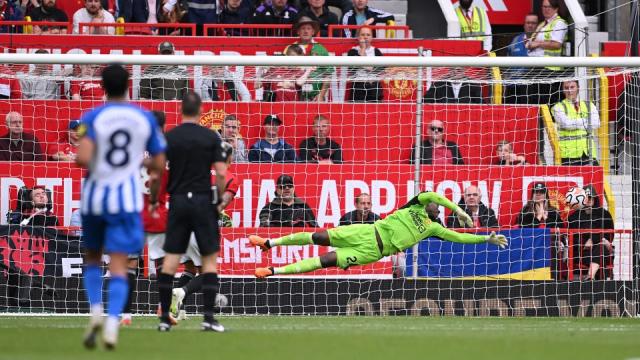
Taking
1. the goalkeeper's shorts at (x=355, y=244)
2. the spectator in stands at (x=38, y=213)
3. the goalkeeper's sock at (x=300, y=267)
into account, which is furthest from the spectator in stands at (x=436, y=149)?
the spectator in stands at (x=38, y=213)

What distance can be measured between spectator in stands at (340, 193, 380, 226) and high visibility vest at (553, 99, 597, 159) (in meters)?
2.85

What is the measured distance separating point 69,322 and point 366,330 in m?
3.38

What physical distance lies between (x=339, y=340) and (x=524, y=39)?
427 inches

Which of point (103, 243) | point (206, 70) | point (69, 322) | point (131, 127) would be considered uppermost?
point (206, 70)

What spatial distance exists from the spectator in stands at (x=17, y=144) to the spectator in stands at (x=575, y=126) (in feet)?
23.3

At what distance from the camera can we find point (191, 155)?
35.4ft

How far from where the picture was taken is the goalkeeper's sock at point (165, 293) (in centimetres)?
1118

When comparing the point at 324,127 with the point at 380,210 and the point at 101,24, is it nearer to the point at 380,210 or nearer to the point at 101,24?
the point at 380,210

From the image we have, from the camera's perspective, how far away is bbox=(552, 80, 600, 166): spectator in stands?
17.1m

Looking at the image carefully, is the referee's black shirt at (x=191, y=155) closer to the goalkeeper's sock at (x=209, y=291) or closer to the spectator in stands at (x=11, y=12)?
the goalkeeper's sock at (x=209, y=291)

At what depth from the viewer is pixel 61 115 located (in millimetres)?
16734

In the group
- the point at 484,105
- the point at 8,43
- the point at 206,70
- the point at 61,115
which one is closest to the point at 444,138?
the point at 484,105

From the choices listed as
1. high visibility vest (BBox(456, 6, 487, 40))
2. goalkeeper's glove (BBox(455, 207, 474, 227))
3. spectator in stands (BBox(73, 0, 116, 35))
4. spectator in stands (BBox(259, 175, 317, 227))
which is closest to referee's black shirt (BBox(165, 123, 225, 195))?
goalkeeper's glove (BBox(455, 207, 474, 227))

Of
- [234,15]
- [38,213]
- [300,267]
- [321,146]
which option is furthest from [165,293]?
[234,15]
